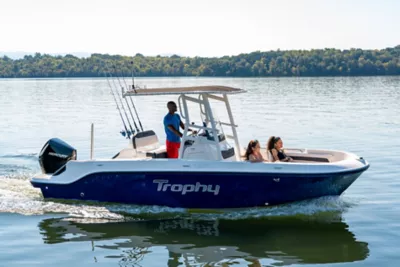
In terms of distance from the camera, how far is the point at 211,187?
1203 cm

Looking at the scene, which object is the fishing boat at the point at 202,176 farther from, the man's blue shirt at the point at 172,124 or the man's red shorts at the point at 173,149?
the man's blue shirt at the point at 172,124

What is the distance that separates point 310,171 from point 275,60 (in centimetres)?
9848

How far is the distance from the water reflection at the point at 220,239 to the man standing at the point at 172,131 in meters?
1.35

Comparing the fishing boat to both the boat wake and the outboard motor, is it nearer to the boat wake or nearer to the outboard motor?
the boat wake

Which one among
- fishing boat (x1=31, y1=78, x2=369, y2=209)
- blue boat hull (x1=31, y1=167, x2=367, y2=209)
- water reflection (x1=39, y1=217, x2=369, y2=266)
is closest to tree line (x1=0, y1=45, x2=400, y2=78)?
fishing boat (x1=31, y1=78, x2=369, y2=209)

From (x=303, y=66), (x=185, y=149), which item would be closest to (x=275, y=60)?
(x=303, y=66)

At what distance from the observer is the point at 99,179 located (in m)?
12.6

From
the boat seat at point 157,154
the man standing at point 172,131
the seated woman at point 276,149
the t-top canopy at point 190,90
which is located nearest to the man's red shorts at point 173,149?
Result: the man standing at point 172,131

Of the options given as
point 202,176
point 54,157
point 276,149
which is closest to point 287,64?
point 54,157

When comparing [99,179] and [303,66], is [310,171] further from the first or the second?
[303,66]

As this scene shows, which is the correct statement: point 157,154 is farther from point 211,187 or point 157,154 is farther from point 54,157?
point 54,157

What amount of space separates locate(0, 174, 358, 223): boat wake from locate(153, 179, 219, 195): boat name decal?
1.35 ft

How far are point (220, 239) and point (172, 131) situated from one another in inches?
99.8

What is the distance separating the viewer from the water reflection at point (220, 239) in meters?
10.3
